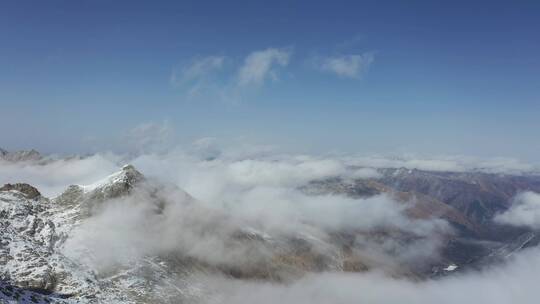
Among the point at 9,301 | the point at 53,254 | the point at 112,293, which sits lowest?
the point at 9,301

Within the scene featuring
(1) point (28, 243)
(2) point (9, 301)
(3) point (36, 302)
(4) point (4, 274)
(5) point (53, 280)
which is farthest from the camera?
(1) point (28, 243)

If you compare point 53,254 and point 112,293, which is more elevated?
point 53,254

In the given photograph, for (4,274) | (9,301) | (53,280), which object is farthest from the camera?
(53,280)

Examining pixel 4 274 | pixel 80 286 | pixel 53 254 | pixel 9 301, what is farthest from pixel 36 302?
pixel 53 254

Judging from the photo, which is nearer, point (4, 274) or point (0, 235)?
point (4, 274)

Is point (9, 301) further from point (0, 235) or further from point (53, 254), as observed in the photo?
point (53, 254)

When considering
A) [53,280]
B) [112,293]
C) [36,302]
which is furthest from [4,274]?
[36,302]

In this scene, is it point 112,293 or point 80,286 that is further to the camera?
point 112,293

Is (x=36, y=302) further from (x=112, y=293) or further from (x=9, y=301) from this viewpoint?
(x=112, y=293)

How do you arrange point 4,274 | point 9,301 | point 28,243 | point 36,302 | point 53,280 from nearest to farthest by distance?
point 9,301 < point 36,302 < point 4,274 < point 53,280 < point 28,243

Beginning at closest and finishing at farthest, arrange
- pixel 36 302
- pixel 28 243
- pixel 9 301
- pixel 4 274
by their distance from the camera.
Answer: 1. pixel 9 301
2. pixel 36 302
3. pixel 4 274
4. pixel 28 243
